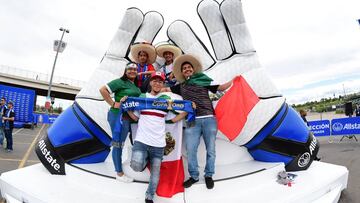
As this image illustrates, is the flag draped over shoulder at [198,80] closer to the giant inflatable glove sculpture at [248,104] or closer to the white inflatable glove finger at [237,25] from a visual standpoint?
the giant inflatable glove sculpture at [248,104]

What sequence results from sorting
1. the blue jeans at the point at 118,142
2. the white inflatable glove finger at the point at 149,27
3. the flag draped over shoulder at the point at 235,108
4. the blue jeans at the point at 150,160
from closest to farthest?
the blue jeans at the point at 150,160, the blue jeans at the point at 118,142, the flag draped over shoulder at the point at 235,108, the white inflatable glove finger at the point at 149,27

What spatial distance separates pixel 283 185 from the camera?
2195 millimetres

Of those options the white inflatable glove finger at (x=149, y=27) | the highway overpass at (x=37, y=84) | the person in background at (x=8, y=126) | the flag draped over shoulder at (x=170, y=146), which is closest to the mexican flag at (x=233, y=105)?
the flag draped over shoulder at (x=170, y=146)

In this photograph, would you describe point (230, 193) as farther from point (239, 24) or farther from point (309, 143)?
point (239, 24)

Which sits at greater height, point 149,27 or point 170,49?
point 149,27

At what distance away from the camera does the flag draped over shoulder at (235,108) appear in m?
2.43

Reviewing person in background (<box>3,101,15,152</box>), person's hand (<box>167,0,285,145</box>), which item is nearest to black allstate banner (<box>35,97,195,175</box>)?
person's hand (<box>167,0,285,145</box>)

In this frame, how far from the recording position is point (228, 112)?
8.07 ft

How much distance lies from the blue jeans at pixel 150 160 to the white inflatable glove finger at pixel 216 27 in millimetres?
1458

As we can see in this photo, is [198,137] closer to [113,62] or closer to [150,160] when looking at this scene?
[150,160]

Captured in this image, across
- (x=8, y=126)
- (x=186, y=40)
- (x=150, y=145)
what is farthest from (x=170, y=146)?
(x=8, y=126)

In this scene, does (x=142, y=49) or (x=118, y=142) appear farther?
(x=142, y=49)

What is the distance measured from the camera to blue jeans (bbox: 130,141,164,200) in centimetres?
207

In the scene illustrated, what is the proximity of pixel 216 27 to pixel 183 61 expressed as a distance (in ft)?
2.62
